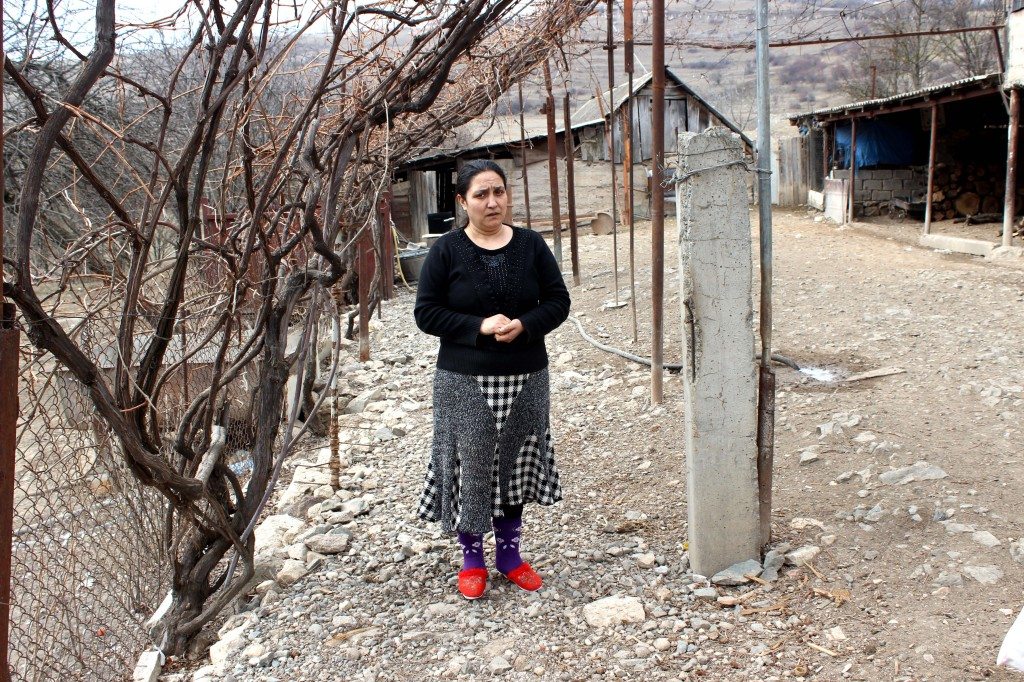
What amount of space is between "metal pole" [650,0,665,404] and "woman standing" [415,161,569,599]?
5.17 feet

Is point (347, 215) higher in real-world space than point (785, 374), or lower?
higher

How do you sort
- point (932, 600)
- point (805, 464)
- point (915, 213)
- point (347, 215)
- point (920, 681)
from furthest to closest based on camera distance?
point (915, 213) → point (347, 215) → point (805, 464) → point (932, 600) → point (920, 681)

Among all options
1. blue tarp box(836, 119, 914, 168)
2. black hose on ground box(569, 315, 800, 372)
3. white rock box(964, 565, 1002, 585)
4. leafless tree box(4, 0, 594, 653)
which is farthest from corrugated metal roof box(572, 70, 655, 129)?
white rock box(964, 565, 1002, 585)

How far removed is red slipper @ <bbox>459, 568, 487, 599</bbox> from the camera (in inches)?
122

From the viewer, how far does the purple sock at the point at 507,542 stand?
3.13 m

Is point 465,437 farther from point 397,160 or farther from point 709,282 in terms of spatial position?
point 397,160

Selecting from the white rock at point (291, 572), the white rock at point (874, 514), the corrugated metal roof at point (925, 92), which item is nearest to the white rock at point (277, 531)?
the white rock at point (291, 572)

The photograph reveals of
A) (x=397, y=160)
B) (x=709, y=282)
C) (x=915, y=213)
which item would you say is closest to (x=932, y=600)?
(x=709, y=282)

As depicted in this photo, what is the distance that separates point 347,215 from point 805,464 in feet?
10.5

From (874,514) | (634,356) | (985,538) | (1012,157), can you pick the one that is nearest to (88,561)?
(874,514)

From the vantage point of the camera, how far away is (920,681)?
91.6 inches

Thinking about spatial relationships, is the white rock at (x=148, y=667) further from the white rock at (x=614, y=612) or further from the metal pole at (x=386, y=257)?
the metal pole at (x=386, y=257)

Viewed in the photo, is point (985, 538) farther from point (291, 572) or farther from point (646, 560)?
point (291, 572)

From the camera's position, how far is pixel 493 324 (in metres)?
2.85
